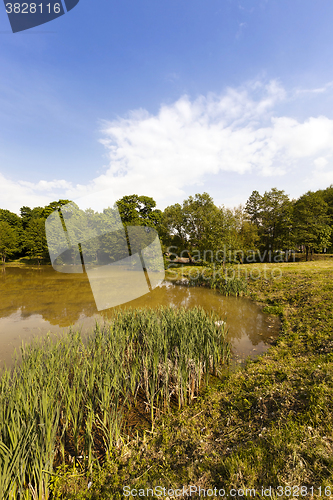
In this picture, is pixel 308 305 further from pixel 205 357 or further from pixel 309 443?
pixel 309 443

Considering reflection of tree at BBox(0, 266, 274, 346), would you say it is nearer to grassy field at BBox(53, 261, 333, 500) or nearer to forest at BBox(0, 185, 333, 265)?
grassy field at BBox(53, 261, 333, 500)

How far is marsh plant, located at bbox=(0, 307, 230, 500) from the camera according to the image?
220 cm

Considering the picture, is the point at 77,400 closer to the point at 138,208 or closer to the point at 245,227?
the point at 245,227

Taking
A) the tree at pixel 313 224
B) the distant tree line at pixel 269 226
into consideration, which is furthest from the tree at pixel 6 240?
the tree at pixel 313 224

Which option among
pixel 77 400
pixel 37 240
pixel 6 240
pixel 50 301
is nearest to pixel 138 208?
pixel 37 240

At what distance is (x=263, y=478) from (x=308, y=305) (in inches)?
325

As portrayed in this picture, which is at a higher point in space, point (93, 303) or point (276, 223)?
point (276, 223)

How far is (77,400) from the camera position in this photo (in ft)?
9.83

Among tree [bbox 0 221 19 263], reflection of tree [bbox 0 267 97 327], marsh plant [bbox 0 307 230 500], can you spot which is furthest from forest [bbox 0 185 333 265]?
marsh plant [bbox 0 307 230 500]

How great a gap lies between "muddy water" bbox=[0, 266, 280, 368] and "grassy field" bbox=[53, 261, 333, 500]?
182 cm

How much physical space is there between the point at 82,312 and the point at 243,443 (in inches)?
363

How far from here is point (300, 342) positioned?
607 centimetres

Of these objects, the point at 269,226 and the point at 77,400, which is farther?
the point at 269,226

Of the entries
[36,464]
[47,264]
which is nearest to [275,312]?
[36,464]
